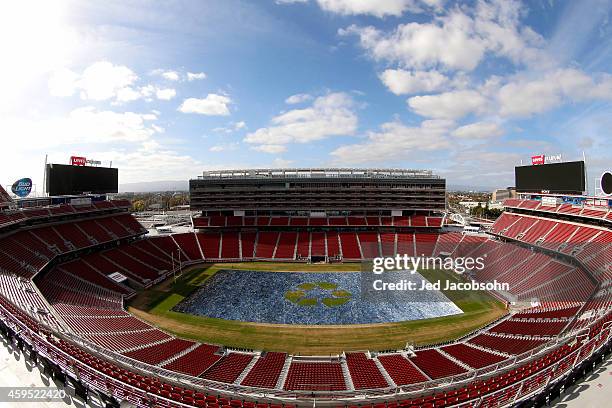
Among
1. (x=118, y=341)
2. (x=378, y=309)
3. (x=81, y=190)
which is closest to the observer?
Answer: (x=118, y=341)

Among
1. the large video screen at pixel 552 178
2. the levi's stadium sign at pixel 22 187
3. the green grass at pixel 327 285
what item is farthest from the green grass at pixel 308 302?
the large video screen at pixel 552 178

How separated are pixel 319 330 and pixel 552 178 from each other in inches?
2126

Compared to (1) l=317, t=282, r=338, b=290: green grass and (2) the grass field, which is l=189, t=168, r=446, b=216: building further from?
(2) the grass field

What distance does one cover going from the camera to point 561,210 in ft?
163

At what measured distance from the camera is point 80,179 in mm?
54844

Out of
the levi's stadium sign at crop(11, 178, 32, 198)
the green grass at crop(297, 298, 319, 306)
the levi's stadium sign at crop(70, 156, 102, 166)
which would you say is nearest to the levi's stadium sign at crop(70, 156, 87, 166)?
the levi's stadium sign at crop(70, 156, 102, 166)

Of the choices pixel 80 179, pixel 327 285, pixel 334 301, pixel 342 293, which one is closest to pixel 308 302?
pixel 334 301

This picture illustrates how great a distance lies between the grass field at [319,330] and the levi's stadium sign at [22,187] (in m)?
26.0

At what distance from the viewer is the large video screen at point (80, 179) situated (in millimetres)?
50500

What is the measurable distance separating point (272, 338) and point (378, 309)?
1564cm

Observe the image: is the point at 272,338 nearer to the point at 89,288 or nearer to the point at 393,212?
the point at 89,288

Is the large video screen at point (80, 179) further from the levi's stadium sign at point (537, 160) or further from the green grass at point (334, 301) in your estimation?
the levi's stadium sign at point (537, 160)

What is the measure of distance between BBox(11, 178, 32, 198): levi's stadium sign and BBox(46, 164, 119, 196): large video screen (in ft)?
13.6

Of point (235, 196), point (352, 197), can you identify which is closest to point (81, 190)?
point (235, 196)
